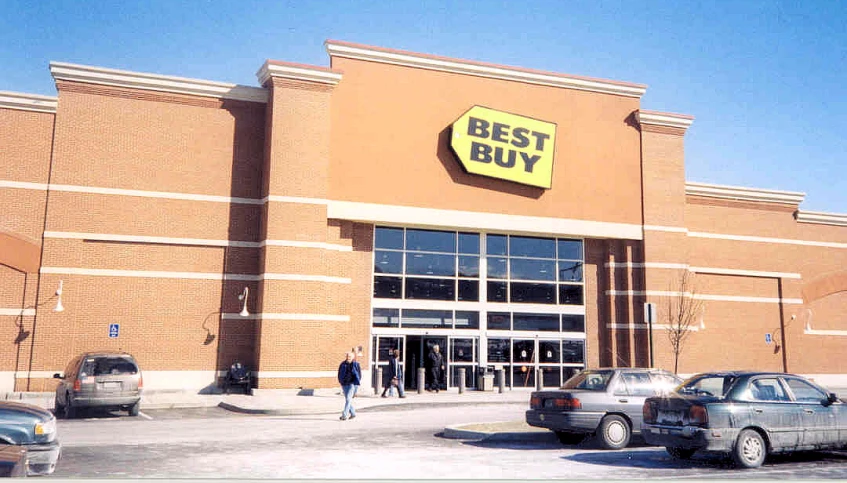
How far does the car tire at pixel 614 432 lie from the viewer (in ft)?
43.1

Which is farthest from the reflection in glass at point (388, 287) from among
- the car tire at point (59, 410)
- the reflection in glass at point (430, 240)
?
the car tire at point (59, 410)

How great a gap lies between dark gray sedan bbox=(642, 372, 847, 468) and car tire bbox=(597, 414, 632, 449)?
1.40 m

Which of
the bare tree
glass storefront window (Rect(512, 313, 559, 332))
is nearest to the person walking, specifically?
glass storefront window (Rect(512, 313, 559, 332))

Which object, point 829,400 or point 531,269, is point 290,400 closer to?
point 531,269

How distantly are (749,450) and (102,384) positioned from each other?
52.1 feet

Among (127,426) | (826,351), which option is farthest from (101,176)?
(826,351)

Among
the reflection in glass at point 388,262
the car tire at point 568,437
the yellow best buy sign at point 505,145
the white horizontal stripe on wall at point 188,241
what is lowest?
the car tire at point 568,437

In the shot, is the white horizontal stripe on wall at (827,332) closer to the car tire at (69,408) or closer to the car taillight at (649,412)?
the car taillight at (649,412)

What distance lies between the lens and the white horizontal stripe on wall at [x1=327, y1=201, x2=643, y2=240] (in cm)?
2677

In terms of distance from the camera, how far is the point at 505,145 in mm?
28953

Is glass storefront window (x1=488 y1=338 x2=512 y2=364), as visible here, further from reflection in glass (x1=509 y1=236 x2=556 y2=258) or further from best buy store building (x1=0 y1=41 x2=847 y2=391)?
reflection in glass (x1=509 y1=236 x2=556 y2=258)

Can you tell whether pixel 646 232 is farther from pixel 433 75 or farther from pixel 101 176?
pixel 101 176

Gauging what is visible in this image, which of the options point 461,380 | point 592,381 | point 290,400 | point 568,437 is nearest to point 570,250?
point 461,380

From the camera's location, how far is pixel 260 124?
88.5ft
